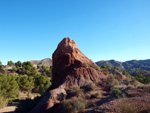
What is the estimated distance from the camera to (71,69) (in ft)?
57.7

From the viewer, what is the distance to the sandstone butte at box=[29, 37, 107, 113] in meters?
13.4

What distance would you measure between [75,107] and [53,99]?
Answer: 12.2 feet

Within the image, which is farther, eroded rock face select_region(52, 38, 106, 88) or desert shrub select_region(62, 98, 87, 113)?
eroded rock face select_region(52, 38, 106, 88)

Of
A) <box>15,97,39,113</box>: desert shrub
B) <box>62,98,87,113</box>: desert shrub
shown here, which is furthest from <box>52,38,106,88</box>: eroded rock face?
<box>62,98,87,113</box>: desert shrub

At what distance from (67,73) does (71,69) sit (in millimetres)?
864

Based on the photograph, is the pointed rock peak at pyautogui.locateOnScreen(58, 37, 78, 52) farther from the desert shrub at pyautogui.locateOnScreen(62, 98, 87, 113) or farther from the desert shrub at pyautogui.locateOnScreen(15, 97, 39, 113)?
the desert shrub at pyautogui.locateOnScreen(62, 98, 87, 113)

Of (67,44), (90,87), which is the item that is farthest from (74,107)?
(67,44)

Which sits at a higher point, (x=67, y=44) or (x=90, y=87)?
(x=67, y=44)

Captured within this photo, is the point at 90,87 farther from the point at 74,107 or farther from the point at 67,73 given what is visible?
the point at 74,107

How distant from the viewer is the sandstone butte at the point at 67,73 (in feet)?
43.8

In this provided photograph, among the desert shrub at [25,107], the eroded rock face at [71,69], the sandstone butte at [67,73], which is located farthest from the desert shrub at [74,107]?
the desert shrub at [25,107]

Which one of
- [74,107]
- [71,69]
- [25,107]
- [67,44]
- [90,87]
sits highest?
[67,44]

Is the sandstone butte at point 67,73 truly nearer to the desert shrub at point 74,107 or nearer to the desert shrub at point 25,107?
the desert shrub at point 25,107

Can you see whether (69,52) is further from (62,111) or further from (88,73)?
(62,111)
